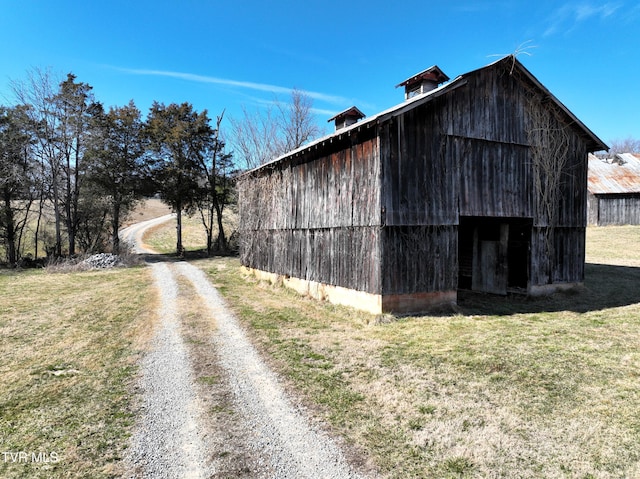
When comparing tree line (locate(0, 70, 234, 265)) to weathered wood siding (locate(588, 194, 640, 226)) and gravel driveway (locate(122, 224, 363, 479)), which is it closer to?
gravel driveway (locate(122, 224, 363, 479))

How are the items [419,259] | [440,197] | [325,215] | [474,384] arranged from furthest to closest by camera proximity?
[325,215] < [440,197] < [419,259] < [474,384]

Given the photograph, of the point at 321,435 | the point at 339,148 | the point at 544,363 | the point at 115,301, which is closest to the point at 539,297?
the point at 544,363

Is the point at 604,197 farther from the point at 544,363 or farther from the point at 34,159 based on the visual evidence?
the point at 34,159

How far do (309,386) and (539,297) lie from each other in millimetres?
11378

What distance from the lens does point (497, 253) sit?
576 inches

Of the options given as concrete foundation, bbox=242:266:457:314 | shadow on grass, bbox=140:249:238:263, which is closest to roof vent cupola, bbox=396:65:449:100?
concrete foundation, bbox=242:266:457:314

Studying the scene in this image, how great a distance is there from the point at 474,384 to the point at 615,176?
128 ft

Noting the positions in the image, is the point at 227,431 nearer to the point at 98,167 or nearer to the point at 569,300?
the point at 569,300

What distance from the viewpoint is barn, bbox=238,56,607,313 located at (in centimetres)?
1084

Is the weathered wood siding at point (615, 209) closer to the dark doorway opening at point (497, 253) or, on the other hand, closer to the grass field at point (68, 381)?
the dark doorway opening at point (497, 253)

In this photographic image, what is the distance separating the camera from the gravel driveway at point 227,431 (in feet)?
13.5

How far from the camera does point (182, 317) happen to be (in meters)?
11.2

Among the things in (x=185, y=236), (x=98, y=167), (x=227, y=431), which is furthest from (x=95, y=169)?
(x=227, y=431)

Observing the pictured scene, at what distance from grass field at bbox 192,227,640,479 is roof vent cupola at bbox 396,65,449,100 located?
26.4 feet
